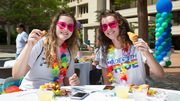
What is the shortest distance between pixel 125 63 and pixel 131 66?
100mm

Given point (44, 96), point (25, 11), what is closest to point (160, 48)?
point (44, 96)

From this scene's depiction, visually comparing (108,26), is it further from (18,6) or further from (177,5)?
(177,5)

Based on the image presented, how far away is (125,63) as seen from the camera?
2.43 meters

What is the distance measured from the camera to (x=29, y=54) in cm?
211

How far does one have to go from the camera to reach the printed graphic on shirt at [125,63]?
2410mm

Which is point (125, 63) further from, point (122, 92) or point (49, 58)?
point (49, 58)

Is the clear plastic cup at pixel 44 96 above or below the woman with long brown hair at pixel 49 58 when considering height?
below

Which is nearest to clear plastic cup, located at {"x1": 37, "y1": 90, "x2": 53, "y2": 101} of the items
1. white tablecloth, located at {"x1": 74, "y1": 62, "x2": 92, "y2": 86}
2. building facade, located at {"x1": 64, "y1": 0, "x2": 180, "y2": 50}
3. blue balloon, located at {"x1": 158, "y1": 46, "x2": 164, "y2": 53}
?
white tablecloth, located at {"x1": 74, "y1": 62, "x2": 92, "y2": 86}

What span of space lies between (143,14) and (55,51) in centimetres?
337

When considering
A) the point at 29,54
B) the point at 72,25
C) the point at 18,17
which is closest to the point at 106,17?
the point at 72,25

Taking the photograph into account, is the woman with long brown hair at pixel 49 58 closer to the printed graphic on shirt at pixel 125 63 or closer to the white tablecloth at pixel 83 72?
the printed graphic on shirt at pixel 125 63

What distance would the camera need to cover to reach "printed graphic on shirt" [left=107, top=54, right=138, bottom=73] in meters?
2.41

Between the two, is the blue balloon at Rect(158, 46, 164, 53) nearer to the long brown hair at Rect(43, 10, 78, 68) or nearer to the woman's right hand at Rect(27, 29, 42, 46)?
the long brown hair at Rect(43, 10, 78, 68)

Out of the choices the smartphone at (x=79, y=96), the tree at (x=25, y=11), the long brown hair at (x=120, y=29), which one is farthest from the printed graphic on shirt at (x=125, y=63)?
the tree at (x=25, y=11)
